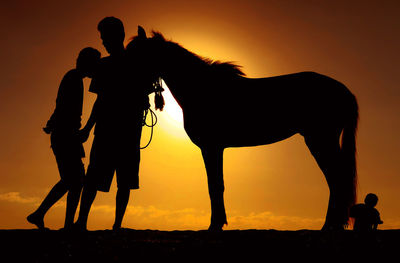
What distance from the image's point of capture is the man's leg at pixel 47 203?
586 cm

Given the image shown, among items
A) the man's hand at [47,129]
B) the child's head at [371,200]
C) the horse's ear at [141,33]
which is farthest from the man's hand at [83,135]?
the child's head at [371,200]

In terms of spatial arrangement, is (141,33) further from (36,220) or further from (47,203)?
(36,220)

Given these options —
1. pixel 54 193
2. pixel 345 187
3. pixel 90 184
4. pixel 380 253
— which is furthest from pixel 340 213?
pixel 54 193

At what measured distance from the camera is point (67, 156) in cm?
593

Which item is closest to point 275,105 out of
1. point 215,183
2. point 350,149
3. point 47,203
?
point 350,149

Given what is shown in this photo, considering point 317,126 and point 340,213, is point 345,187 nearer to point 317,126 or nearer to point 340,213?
point 340,213

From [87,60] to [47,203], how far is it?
197 cm

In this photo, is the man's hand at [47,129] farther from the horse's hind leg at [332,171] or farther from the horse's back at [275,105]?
the horse's hind leg at [332,171]

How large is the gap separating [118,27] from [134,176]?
2.02 meters

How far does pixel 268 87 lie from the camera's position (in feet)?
23.6

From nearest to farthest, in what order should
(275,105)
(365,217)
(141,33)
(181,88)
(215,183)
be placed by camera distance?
(365,217) < (215,183) < (141,33) < (181,88) < (275,105)

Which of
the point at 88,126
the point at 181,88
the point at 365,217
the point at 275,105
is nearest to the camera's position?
the point at 88,126

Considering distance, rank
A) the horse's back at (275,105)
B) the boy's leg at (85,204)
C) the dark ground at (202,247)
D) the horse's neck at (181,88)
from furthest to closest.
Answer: the horse's back at (275,105), the horse's neck at (181,88), the boy's leg at (85,204), the dark ground at (202,247)

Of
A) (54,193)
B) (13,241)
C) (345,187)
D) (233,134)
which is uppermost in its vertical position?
(233,134)
